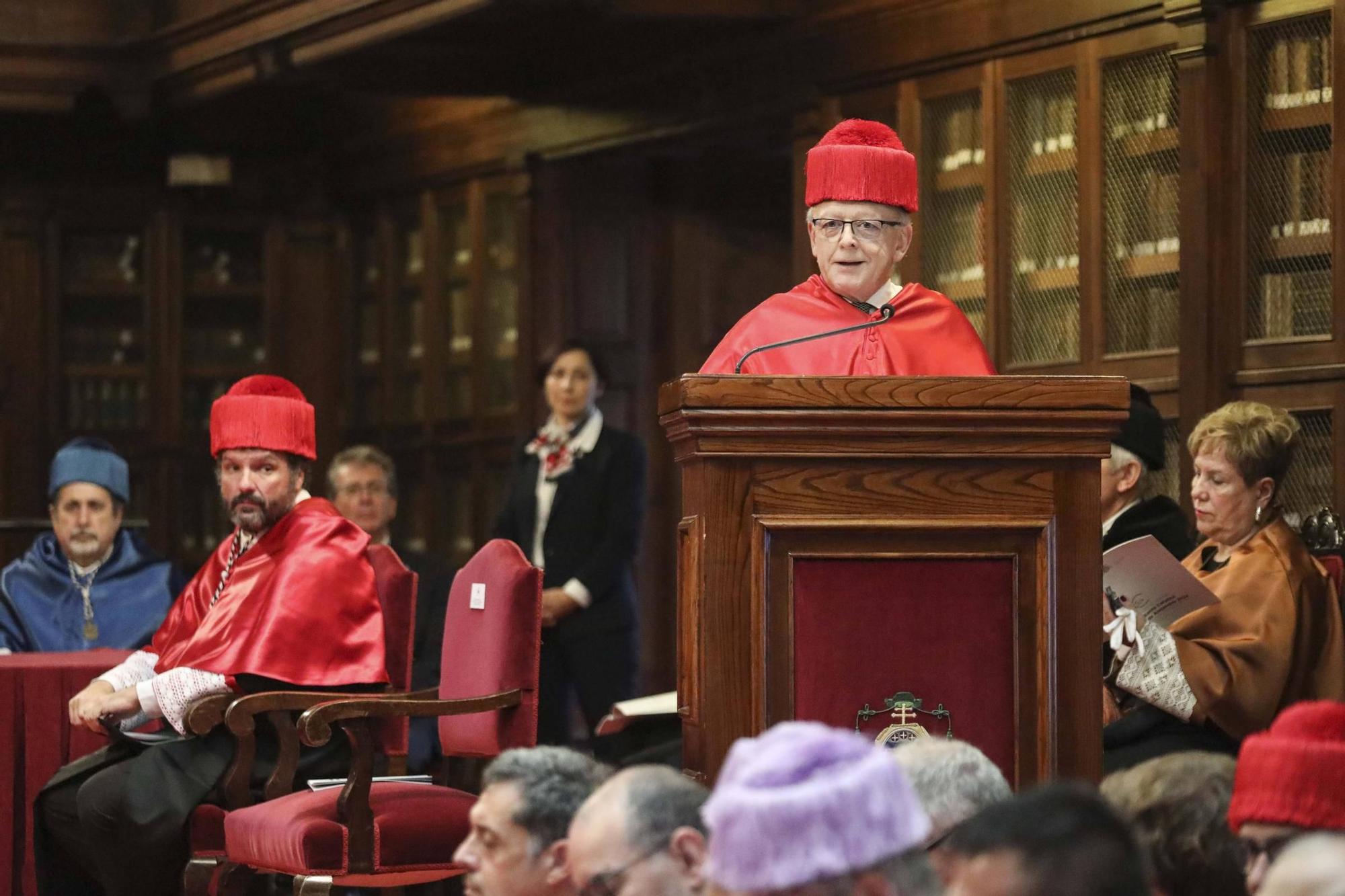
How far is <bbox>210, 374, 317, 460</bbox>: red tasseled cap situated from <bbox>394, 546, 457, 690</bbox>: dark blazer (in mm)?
1427

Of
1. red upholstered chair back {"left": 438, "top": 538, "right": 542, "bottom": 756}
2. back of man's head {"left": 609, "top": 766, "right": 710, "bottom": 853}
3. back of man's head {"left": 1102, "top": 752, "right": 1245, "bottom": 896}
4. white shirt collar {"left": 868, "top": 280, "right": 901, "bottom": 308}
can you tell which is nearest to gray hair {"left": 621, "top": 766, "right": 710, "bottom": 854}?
back of man's head {"left": 609, "top": 766, "right": 710, "bottom": 853}

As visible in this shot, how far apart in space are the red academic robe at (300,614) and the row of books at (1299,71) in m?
2.85

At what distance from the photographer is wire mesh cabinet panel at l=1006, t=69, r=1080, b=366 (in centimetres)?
689

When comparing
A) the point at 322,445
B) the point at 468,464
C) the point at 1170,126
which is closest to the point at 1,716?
the point at 1170,126

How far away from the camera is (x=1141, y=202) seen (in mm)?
6652

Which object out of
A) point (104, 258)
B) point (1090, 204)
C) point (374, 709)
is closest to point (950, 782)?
point (374, 709)

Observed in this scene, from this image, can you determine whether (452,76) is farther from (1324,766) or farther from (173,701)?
(1324,766)

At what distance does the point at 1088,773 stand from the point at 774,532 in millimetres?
585

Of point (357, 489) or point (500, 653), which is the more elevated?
point (357, 489)

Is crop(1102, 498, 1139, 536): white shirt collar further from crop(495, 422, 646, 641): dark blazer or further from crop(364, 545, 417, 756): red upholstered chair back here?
crop(495, 422, 646, 641): dark blazer

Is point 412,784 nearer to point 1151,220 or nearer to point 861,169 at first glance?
point 861,169

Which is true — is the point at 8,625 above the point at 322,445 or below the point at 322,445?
below

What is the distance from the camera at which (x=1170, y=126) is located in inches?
258

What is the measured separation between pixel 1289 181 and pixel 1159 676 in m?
2.26
